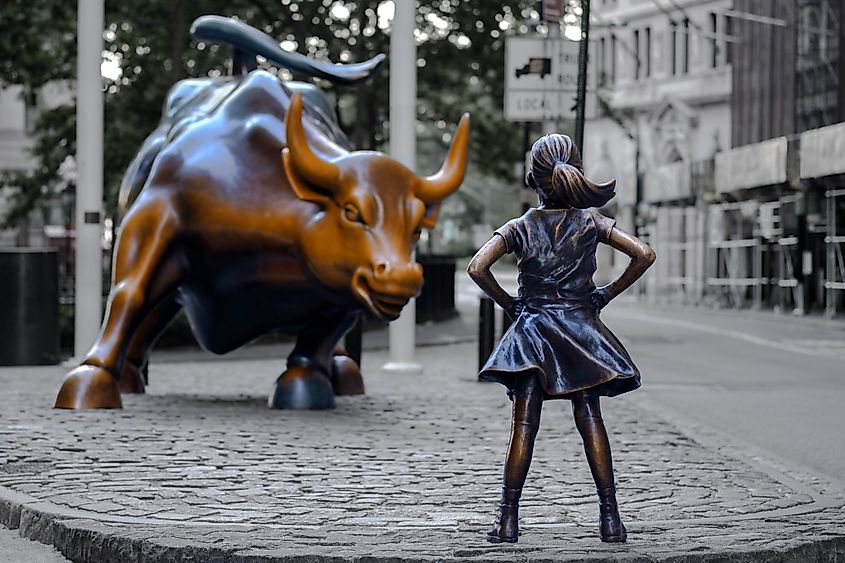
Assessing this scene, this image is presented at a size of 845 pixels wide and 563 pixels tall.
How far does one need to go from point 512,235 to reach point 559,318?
418 millimetres

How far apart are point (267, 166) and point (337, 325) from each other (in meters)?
1.55

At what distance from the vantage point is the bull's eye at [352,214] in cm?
1197

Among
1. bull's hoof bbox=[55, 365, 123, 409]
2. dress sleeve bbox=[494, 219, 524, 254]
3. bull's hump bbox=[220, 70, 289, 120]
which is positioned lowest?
bull's hoof bbox=[55, 365, 123, 409]

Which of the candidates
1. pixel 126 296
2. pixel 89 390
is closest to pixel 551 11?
pixel 126 296

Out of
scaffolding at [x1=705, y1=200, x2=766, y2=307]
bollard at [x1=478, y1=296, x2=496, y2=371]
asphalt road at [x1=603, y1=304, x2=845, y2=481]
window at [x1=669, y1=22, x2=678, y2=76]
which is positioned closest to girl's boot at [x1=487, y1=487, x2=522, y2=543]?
asphalt road at [x1=603, y1=304, x2=845, y2=481]

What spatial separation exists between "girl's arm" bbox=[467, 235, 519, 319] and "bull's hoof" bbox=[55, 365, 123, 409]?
6.51 meters

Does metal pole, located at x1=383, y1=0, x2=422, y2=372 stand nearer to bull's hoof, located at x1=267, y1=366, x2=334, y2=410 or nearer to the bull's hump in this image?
the bull's hump

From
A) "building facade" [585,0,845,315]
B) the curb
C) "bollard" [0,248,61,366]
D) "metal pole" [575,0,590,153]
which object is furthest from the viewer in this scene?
"building facade" [585,0,845,315]

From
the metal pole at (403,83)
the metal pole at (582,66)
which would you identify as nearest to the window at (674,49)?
the metal pole at (403,83)

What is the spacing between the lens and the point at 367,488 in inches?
335

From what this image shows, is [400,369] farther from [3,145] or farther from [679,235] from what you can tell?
[679,235]

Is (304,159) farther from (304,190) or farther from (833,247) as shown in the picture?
(833,247)

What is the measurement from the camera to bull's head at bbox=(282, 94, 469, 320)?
11.8 meters

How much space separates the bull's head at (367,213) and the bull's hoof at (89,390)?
1.97m
